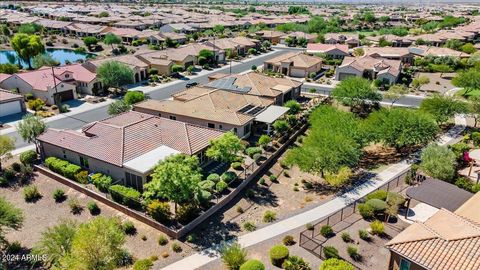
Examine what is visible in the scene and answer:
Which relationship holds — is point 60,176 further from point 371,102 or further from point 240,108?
point 371,102

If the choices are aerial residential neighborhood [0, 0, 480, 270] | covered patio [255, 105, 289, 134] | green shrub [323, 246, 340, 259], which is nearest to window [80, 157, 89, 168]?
aerial residential neighborhood [0, 0, 480, 270]

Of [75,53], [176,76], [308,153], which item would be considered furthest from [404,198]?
[75,53]

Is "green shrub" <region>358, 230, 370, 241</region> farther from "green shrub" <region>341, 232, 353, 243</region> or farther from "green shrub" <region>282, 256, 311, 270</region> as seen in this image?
"green shrub" <region>282, 256, 311, 270</region>

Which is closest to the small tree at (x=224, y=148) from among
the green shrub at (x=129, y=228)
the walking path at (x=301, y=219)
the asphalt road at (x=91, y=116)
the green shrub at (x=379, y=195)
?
the walking path at (x=301, y=219)

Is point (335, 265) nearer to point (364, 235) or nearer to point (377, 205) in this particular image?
point (364, 235)

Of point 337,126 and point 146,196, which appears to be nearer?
point 146,196
